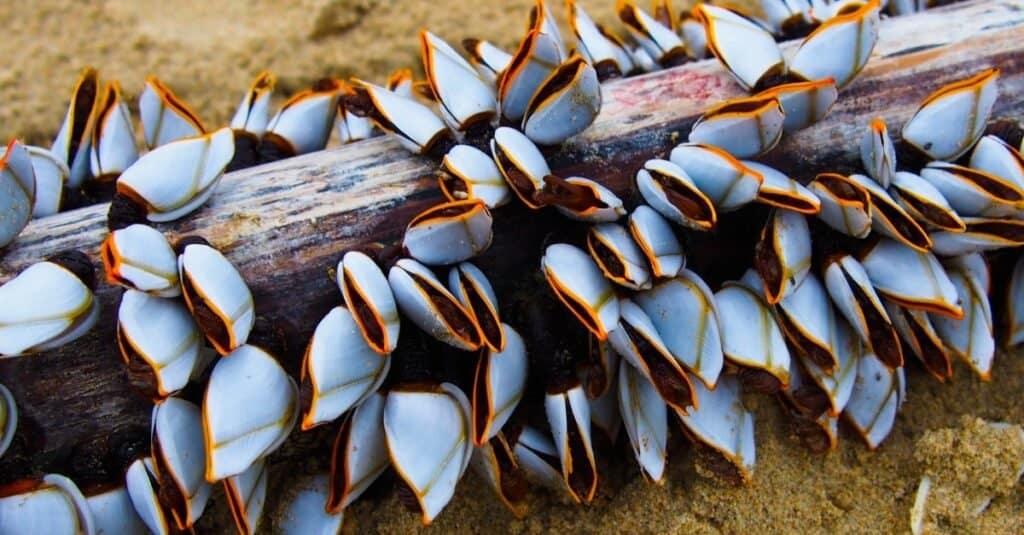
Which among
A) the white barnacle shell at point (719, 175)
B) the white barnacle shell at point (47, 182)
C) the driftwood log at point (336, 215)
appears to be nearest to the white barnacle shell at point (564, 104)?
the driftwood log at point (336, 215)

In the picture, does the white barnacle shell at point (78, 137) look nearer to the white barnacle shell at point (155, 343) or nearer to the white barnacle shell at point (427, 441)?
the white barnacle shell at point (155, 343)

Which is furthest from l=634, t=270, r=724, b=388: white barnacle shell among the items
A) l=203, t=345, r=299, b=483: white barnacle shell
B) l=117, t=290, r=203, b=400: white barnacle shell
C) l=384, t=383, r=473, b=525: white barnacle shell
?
l=117, t=290, r=203, b=400: white barnacle shell

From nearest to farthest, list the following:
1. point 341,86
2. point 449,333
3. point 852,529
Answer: point 449,333
point 852,529
point 341,86

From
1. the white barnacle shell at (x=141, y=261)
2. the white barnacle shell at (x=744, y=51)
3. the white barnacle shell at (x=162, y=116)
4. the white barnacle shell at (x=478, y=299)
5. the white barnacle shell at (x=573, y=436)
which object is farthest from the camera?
the white barnacle shell at (x=162, y=116)

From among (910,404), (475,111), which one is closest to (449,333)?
(475,111)

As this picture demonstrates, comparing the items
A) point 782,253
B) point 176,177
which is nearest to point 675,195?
point 782,253

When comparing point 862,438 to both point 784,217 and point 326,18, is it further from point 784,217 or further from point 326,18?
point 326,18

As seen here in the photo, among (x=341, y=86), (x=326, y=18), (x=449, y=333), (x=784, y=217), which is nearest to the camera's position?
(x=449, y=333)
